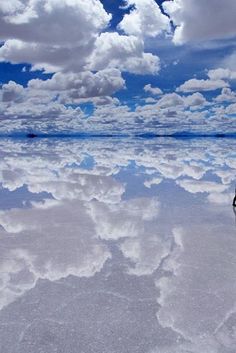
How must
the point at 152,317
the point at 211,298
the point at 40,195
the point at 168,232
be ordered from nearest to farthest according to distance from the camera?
1. the point at 152,317
2. the point at 211,298
3. the point at 168,232
4. the point at 40,195

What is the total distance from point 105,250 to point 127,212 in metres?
3.71

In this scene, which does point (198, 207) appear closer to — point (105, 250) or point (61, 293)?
point (105, 250)

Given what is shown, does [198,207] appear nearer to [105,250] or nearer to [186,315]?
[105,250]

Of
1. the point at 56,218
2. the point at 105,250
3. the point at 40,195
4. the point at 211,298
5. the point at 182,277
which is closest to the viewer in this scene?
the point at 211,298

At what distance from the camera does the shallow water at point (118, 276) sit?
177 inches

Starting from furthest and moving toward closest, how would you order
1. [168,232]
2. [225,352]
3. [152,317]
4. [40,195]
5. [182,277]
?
[40,195] < [168,232] < [182,277] < [152,317] < [225,352]

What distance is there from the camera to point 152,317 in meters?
4.95

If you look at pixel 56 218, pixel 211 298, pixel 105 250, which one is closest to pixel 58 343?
Result: pixel 211 298

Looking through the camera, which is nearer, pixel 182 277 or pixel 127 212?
pixel 182 277

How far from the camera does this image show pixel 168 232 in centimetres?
901

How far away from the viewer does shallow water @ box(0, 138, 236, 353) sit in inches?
177

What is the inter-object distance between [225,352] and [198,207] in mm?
7805

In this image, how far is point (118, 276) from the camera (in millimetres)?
6312

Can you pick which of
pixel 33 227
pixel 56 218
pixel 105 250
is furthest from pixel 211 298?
pixel 56 218
